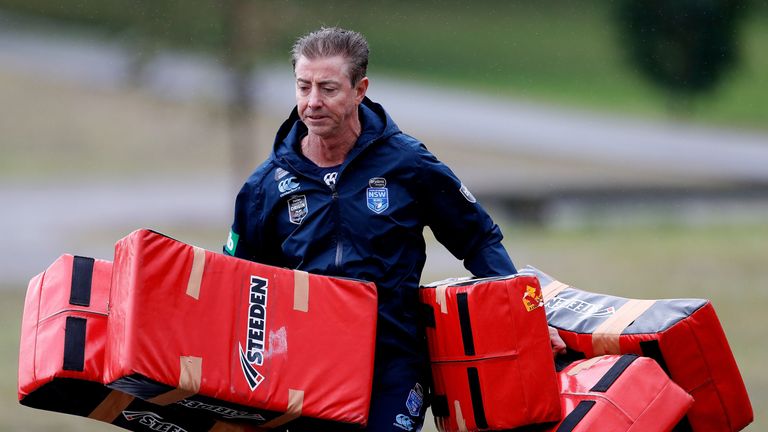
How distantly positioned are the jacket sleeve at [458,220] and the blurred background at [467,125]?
4236 mm

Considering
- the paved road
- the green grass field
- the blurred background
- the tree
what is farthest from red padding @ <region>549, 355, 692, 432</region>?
the tree

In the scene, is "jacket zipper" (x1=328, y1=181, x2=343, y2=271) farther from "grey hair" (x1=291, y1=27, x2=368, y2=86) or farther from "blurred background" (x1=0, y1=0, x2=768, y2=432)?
"blurred background" (x1=0, y1=0, x2=768, y2=432)

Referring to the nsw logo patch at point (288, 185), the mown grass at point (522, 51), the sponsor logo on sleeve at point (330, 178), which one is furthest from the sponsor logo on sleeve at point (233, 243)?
the mown grass at point (522, 51)

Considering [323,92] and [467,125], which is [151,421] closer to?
[323,92]

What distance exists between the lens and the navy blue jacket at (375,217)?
4.89m

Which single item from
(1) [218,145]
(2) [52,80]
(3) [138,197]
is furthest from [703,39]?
(2) [52,80]

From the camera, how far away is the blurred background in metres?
17.9

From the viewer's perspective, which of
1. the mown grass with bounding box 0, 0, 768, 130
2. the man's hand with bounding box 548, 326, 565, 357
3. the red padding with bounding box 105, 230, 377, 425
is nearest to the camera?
the red padding with bounding box 105, 230, 377, 425

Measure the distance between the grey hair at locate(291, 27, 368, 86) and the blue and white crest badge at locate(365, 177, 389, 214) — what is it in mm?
368

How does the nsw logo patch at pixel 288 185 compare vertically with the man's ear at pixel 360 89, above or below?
below

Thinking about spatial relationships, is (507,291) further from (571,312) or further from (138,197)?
(138,197)

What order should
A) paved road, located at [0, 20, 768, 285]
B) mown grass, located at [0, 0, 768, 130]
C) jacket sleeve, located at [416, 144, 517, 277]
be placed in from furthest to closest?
mown grass, located at [0, 0, 768, 130]
paved road, located at [0, 20, 768, 285]
jacket sleeve, located at [416, 144, 517, 277]

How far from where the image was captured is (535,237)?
19.5m

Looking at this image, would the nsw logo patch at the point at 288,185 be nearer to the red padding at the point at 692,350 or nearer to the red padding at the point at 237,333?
the red padding at the point at 237,333
